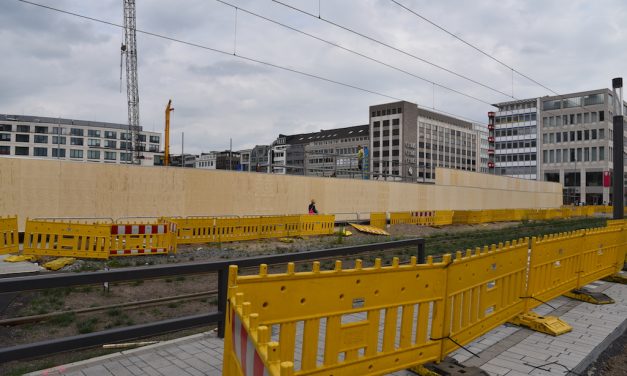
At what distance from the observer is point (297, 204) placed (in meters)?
28.5

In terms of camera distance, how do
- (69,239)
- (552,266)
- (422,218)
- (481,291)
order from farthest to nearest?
1. (422,218)
2. (69,239)
3. (552,266)
4. (481,291)

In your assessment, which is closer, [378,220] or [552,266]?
[552,266]

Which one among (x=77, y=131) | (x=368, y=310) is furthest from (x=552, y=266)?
(x=77, y=131)

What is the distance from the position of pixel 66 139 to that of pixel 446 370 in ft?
342

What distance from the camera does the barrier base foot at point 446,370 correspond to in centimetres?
440

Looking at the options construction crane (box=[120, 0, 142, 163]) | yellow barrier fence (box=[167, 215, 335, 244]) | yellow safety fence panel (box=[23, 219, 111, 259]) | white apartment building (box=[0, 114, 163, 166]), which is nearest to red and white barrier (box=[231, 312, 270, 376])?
yellow safety fence panel (box=[23, 219, 111, 259])

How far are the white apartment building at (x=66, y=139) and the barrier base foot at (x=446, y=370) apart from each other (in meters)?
85.5

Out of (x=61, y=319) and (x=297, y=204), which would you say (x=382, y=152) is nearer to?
(x=297, y=204)

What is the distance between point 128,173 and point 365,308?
1961 centimetres

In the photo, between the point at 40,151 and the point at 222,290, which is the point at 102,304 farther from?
the point at 40,151

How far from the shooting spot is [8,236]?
541 inches

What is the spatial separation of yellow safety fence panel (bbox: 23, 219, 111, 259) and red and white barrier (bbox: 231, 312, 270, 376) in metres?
11.8

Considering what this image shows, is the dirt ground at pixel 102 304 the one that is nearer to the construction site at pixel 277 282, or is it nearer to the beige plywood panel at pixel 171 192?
the construction site at pixel 277 282

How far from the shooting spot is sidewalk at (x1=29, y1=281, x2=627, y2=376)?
427cm
